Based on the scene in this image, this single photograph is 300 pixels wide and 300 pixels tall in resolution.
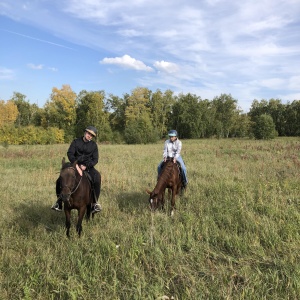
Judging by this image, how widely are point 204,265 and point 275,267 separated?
3.54ft

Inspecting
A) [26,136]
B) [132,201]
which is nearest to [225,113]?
[26,136]

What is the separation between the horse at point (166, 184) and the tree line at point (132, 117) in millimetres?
39977

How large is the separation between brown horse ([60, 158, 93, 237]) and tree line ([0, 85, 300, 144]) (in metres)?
41.9

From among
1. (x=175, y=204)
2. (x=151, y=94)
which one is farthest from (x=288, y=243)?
(x=151, y=94)

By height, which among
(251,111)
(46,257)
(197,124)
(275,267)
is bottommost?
(46,257)

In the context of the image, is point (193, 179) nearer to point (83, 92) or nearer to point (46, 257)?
point (46, 257)

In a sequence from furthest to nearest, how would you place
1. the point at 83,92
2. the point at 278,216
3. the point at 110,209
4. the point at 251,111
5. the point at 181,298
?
1. the point at 251,111
2. the point at 83,92
3. the point at 110,209
4. the point at 278,216
5. the point at 181,298

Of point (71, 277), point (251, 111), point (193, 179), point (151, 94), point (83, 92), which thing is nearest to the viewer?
point (71, 277)

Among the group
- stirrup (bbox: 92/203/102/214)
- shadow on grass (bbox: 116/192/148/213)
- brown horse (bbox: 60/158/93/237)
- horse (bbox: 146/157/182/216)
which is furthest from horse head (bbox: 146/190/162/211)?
brown horse (bbox: 60/158/93/237)

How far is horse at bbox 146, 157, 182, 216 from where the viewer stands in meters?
7.00

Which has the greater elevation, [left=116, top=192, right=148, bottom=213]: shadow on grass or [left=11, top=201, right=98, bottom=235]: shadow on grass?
[left=116, top=192, right=148, bottom=213]: shadow on grass

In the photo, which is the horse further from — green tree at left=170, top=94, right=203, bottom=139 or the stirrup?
green tree at left=170, top=94, right=203, bottom=139

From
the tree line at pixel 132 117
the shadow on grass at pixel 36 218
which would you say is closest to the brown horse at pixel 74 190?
the shadow on grass at pixel 36 218

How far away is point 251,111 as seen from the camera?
82.9 m
